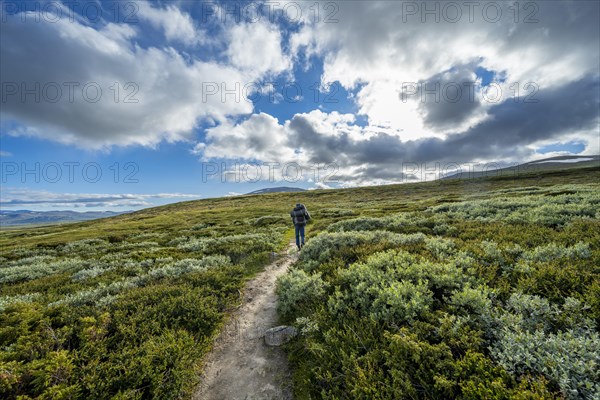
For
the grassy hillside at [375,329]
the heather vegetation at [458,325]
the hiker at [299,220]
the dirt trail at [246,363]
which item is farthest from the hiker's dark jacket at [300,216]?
the dirt trail at [246,363]

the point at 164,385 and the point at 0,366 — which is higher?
the point at 0,366

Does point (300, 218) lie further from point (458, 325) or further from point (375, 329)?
point (458, 325)

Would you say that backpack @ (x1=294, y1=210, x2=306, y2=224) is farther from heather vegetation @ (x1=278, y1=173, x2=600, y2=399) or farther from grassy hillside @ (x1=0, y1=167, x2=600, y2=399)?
heather vegetation @ (x1=278, y1=173, x2=600, y2=399)

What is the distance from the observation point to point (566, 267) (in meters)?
6.53

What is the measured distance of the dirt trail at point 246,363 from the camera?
222 inches

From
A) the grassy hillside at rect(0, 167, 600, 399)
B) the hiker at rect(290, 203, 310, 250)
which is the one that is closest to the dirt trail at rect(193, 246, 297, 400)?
the grassy hillside at rect(0, 167, 600, 399)

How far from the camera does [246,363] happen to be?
656cm

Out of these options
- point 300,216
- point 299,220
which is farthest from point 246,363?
point 300,216

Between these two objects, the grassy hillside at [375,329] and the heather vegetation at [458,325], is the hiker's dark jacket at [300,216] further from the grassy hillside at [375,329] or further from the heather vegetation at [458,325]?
the heather vegetation at [458,325]

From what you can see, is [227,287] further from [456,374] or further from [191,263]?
[456,374]

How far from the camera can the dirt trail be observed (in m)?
5.63

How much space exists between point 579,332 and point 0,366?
38.0 feet

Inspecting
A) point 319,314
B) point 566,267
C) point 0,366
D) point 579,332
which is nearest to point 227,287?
point 319,314

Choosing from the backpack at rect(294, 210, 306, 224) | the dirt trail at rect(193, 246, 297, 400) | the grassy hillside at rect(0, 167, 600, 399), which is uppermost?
the backpack at rect(294, 210, 306, 224)
